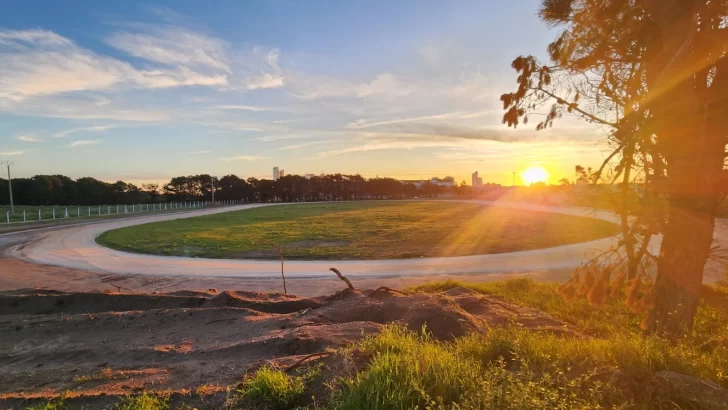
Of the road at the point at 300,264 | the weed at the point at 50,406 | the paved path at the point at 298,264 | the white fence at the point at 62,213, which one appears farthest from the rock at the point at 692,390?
the white fence at the point at 62,213

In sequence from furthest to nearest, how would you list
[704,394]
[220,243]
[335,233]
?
[335,233] → [220,243] → [704,394]

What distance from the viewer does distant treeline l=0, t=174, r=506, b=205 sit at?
79.9m

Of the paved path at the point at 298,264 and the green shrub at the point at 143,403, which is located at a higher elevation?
the green shrub at the point at 143,403

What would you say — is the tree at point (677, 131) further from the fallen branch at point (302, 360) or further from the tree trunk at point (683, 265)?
the fallen branch at point (302, 360)

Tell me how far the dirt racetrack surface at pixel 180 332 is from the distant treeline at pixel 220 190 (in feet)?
306

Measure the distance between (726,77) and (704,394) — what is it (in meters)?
4.77

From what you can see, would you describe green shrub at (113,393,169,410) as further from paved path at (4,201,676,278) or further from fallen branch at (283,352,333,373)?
paved path at (4,201,676,278)

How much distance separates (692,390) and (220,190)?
4478 inches

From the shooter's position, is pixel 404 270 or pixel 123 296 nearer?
pixel 123 296

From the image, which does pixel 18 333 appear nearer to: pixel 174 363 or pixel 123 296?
pixel 123 296

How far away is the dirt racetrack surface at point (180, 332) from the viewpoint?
175 inches

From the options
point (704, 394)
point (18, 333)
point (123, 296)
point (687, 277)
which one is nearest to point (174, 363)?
point (18, 333)

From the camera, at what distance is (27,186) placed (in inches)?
3115

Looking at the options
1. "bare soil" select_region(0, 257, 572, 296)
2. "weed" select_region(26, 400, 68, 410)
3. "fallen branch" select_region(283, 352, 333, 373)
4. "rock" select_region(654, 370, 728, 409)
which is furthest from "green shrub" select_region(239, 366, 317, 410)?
"bare soil" select_region(0, 257, 572, 296)
